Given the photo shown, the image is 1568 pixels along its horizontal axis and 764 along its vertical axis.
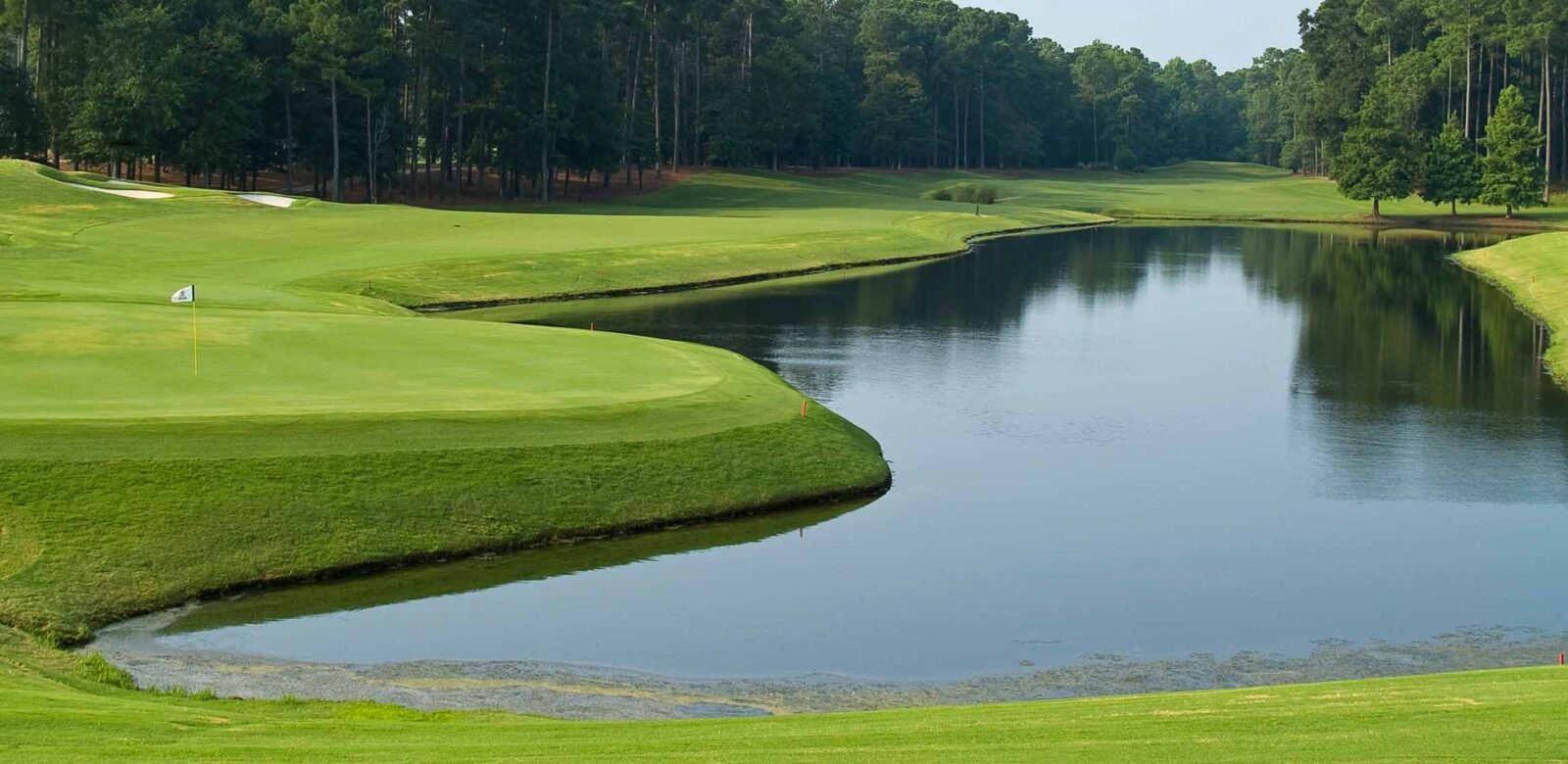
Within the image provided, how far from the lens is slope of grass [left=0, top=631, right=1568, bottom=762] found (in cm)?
1440

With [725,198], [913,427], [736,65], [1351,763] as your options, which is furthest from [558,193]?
[1351,763]

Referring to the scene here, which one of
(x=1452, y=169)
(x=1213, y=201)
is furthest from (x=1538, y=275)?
(x=1213, y=201)

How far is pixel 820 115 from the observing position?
541 ft

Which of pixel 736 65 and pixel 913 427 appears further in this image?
pixel 736 65

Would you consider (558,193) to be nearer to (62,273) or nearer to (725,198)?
(725,198)

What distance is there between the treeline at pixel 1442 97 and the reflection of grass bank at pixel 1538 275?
3411cm

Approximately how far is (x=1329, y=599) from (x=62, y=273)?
149 feet

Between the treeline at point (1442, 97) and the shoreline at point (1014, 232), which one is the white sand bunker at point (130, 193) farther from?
the treeline at point (1442, 97)

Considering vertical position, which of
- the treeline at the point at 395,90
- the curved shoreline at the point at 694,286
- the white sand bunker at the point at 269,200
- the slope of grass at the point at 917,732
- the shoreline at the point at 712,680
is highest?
the treeline at the point at 395,90

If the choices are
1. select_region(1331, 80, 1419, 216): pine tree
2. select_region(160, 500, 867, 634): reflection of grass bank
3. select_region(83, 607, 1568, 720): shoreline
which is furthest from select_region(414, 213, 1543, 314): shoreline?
select_region(83, 607, 1568, 720): shoreline

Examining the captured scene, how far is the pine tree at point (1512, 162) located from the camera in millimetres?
125125

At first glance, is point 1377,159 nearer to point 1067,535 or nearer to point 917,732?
point 1067,535

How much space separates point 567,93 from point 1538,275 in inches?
2468

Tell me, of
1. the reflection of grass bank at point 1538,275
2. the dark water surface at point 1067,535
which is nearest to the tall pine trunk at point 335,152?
the dark water surface at point 1067,535
